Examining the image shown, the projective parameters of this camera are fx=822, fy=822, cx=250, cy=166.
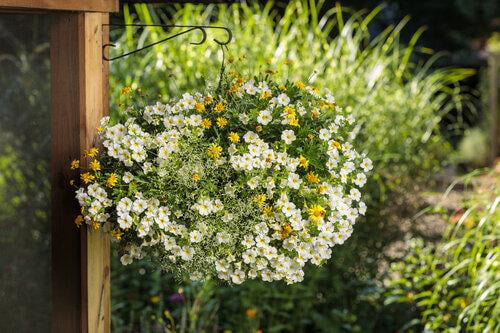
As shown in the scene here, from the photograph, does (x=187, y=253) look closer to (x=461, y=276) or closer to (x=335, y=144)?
(x=335, y=144)

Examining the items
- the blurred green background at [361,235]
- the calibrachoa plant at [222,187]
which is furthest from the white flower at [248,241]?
the blurred green background at [361,235]

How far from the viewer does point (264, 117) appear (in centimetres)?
224

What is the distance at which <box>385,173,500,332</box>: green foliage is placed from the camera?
10.8 feet

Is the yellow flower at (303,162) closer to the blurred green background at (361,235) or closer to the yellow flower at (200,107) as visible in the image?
the yellow flower at (200,107)

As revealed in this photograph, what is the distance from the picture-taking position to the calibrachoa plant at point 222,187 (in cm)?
216

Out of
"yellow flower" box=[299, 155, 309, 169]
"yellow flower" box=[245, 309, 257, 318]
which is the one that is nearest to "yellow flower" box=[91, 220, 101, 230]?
"yellow flower" box=[299, 155, 309, 169]

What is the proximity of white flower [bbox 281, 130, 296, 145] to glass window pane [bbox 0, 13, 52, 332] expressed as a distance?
0.68 m

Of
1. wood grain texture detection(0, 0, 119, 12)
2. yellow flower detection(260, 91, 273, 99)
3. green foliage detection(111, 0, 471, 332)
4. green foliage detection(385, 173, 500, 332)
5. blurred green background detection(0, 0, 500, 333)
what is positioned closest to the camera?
wood grain texture detection(0, 0, 119, 12)

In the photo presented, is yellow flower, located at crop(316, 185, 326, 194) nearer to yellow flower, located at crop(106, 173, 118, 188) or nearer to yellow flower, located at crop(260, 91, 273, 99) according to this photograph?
yellow flower, located at crop(260, 91, 273, 99)

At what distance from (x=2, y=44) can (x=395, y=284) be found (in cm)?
240

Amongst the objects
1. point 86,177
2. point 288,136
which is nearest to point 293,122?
point 288,136

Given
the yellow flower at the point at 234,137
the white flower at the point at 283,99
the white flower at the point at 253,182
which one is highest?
the white flower at the point at 283,99

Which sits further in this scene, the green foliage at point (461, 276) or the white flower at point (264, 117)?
the green foliage at point (461, 276)

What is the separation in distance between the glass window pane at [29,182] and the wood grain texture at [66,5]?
0.14m
